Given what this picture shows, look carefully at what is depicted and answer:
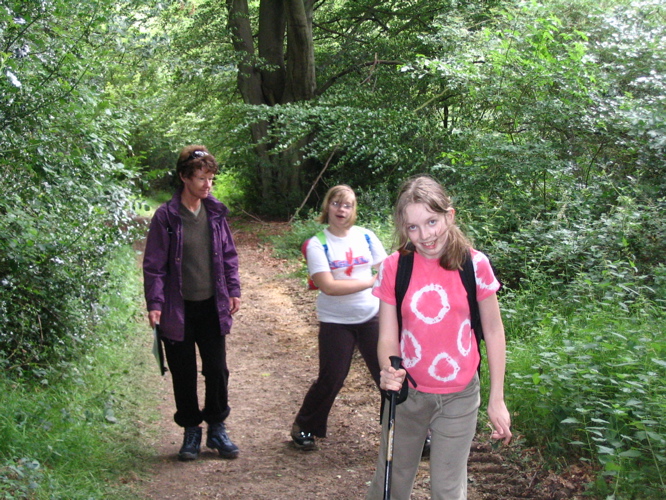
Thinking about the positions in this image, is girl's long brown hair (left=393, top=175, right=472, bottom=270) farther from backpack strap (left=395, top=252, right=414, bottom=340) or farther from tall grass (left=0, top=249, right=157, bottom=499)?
tall grass (left=0, top=249, right=157, bottom=499)

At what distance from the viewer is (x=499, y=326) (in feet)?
10.4

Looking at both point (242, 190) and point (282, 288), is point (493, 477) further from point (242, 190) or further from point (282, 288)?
point (242, 190)

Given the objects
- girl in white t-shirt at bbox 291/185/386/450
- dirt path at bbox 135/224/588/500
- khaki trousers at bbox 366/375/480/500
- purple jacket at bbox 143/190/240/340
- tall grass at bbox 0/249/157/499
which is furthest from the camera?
girl in white t-shirt at bbox 291/185/386/450

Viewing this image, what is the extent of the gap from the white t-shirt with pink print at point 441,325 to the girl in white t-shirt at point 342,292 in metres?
1.75

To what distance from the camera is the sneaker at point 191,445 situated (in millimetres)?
5191

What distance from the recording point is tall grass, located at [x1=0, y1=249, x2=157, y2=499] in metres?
4.19

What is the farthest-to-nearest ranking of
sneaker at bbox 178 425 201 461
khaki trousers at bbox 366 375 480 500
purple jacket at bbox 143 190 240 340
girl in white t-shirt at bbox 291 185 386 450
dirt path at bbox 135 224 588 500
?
sneaker at bbox 178 425 201 461 < girl in white t-shirt at bbox 291 185 386 450 < purple jacket at bbox 143 190 240 340 < dirt path at bbox 135 224 588 500 < khaki trousers at bbox 366 375 480 500

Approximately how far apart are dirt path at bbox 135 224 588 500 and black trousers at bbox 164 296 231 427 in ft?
1.24

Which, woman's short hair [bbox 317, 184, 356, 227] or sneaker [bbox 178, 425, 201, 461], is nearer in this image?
woman's short hair [bbox 317, 184, 356, 227]

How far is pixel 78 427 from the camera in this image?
5027 mm

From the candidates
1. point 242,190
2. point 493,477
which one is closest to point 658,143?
point 493,477

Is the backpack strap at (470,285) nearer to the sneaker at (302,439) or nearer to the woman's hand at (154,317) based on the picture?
the woman's hand at (154,317)

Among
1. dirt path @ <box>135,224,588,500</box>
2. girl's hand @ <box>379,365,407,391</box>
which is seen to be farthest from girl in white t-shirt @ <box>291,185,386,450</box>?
girl's hand @ <box>379,365,407,391</box>

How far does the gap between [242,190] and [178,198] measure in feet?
55.6
